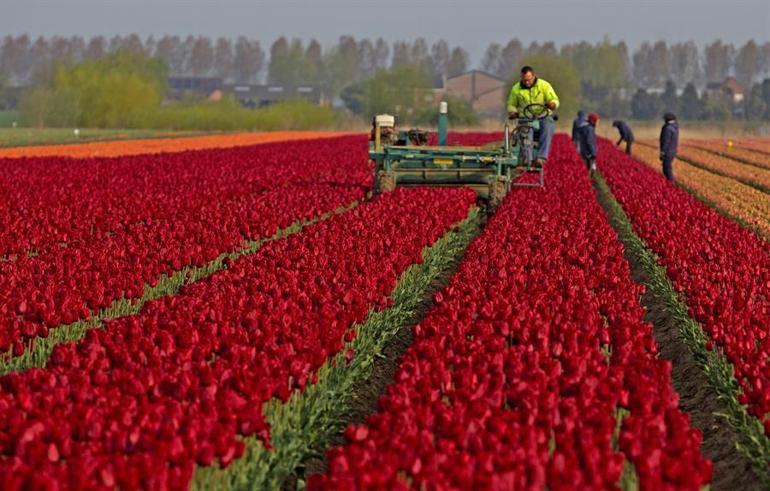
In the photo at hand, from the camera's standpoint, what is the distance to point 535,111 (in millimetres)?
17688

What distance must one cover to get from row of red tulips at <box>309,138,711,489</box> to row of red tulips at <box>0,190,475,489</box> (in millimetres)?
577

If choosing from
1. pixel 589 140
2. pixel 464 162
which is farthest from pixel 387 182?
pixel 589 140

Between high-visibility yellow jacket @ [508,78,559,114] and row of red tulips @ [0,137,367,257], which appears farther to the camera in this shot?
high-visibility yellow jacket @ [508,78,559,114]

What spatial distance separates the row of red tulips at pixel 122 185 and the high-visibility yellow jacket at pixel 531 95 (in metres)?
4.98

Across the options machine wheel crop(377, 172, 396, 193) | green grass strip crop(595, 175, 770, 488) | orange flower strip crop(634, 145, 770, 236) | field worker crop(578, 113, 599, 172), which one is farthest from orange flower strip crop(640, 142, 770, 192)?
green grass strip crop(595, 175, 770, 488)

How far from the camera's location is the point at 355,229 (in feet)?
42.9

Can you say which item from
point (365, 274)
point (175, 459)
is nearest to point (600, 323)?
point (365, 274)

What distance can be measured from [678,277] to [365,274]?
9.15 feet

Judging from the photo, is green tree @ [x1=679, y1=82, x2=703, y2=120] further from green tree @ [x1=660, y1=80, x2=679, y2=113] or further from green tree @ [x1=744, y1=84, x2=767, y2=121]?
green tree @ [x1=744, y1=84, x2=767, y2=121]

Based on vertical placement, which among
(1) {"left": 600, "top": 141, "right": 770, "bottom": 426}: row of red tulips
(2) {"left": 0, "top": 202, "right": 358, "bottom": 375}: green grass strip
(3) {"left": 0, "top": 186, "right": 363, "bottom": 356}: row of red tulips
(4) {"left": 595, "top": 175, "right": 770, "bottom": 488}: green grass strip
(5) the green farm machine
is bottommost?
(4) {"left": 595, "top": 175, "right": 770, "bottom": 488}: green grass strip

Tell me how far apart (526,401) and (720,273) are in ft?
16.7

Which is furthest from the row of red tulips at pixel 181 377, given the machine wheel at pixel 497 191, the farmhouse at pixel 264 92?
the farmhouse at pixel 264 92

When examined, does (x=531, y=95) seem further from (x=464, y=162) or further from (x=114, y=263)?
(x=114, y=263)

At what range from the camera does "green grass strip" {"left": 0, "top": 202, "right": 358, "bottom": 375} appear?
24.4 feet
